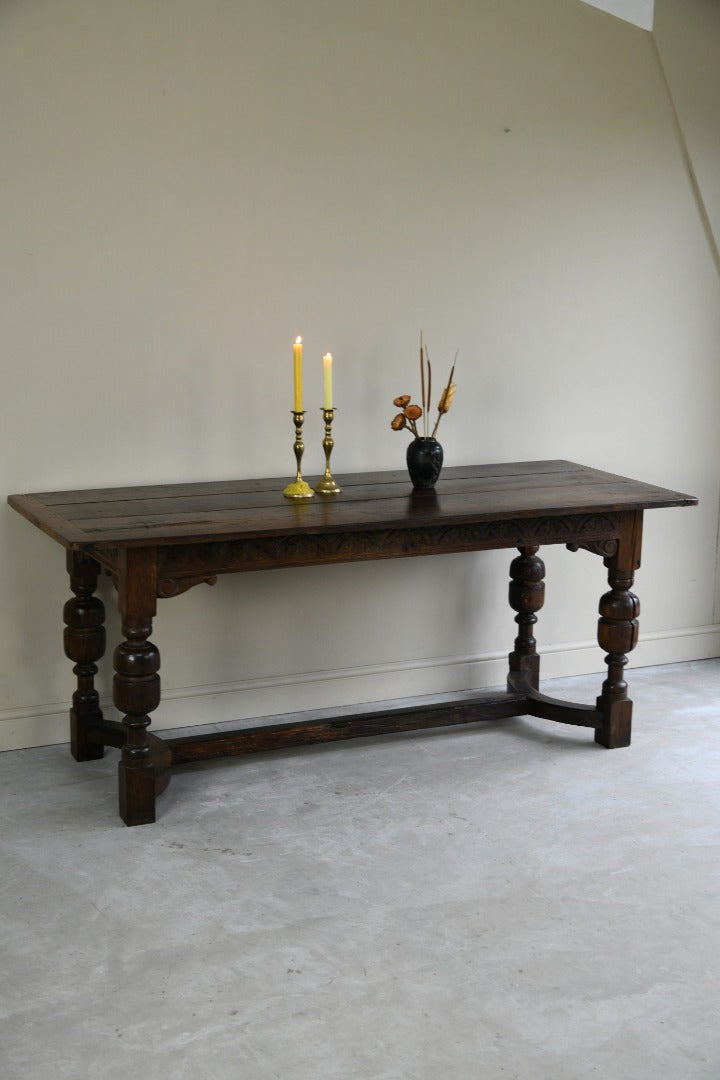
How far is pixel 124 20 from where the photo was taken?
352 centimetres

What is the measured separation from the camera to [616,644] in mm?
3740

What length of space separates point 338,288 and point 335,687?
4.34ft

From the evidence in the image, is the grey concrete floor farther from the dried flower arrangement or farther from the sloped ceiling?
the sloped ceiling

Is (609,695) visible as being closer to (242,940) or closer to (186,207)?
(242,940)

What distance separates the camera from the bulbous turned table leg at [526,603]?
4.08 metres

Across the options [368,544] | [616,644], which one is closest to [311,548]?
[368,544]

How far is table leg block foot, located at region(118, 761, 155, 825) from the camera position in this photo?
3191mm

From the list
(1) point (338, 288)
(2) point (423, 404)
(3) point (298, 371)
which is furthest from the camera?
(2) point (423, 404)

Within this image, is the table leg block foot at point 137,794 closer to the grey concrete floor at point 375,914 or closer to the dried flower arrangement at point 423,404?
the grey concrete floor at point 375,914

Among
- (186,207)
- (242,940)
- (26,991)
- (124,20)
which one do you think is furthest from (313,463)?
(26,991)

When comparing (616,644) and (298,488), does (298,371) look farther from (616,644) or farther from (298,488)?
(616,644)

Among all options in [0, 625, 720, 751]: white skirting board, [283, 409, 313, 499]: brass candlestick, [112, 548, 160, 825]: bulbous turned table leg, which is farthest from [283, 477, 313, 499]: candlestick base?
[0, 625, 720, 751]: white skirting board

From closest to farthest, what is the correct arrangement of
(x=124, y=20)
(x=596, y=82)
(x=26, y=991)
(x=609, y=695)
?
(x=26, y=991) → (x=124, y=20) → (x=609, y=695) → (x=596, y=82)

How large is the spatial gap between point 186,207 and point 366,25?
832 millimetres
